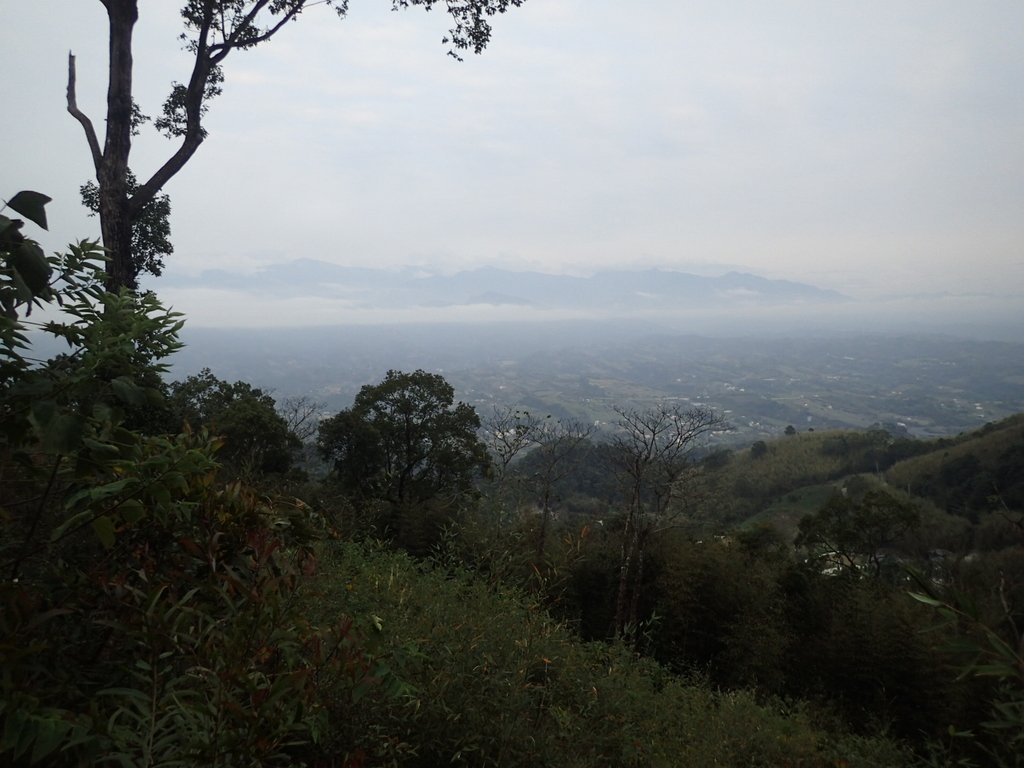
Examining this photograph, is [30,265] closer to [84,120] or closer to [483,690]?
[483,690]

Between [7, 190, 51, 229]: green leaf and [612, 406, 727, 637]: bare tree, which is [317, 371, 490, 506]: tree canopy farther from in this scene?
[7, 190, 51, 229]: green leaf

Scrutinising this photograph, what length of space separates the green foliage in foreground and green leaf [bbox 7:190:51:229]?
1.18 m

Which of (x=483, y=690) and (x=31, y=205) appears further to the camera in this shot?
(x=483, y=690)

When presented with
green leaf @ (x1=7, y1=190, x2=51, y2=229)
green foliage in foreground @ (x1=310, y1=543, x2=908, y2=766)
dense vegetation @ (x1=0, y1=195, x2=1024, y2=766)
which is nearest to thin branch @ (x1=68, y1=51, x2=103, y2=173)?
dense vegetation @ (x1=0, y1=195, x2=1024, y2=766)

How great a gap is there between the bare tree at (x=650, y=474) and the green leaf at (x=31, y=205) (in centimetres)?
1406

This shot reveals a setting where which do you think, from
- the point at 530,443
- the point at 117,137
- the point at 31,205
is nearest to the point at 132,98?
the point at 117,137

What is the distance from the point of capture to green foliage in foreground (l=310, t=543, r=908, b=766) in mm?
1806

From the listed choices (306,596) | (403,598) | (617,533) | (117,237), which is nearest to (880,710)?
(617,533)

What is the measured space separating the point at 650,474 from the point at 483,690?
559 inches

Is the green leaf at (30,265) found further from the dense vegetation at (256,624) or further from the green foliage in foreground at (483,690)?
the green foliage in foreground at (483,690)

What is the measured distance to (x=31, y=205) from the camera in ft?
3.38

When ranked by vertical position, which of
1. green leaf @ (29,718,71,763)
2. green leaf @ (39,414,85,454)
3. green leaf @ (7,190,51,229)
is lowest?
green leaf @ (29,718,71,763)

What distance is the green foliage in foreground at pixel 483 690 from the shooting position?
1806 mm

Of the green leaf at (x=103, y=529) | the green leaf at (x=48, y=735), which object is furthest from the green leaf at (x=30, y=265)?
the green leaf at (x=48, y=735)
